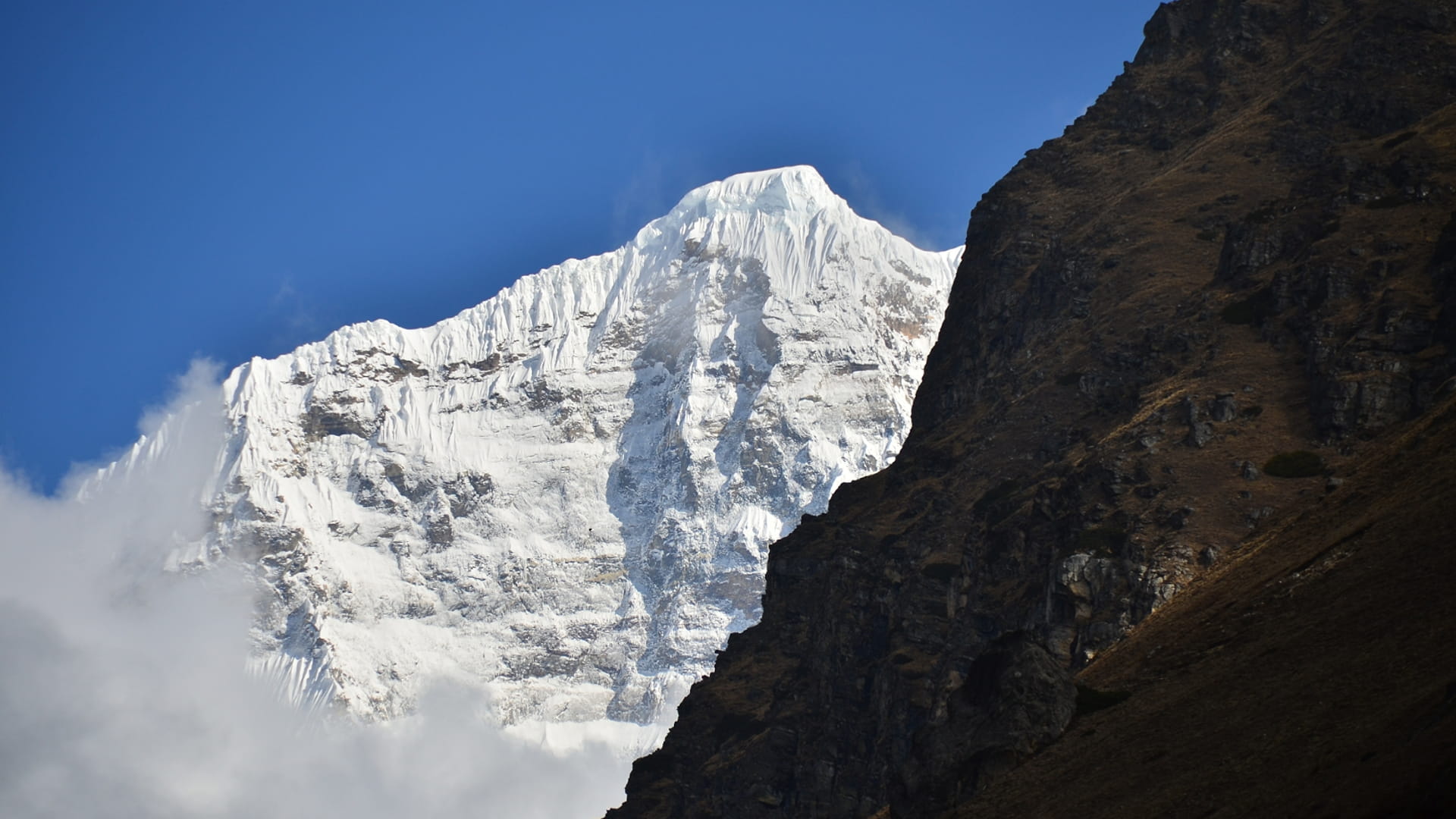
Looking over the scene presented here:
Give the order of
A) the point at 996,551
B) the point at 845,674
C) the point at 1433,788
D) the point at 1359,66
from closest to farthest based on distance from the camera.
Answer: the point at 1433,788 → the point at 996,551 → the point at 845,674 → the point at 1359,66

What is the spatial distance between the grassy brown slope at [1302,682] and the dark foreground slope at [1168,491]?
0.20 metres

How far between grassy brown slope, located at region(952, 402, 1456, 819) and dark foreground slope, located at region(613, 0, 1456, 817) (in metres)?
0.20

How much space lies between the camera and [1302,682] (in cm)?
6172

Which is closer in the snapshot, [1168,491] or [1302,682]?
[1302,682]

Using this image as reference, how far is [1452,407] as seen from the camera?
8069 centimetres

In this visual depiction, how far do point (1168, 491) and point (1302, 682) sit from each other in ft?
136

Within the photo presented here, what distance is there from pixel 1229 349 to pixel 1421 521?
48388 millimetres

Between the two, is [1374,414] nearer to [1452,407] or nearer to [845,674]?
[1452,407]

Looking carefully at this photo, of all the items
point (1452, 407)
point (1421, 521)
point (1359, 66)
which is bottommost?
point (1421, 521)

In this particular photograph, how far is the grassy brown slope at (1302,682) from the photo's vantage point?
51.3m

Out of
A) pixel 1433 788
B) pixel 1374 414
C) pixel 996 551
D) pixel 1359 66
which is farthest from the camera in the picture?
pixel 1359 66

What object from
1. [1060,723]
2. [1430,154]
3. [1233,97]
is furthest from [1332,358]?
[1233,97]

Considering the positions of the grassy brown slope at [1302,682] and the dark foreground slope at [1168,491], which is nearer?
the grassy brown slope at [1302,682]

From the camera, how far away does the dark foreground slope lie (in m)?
65.6
